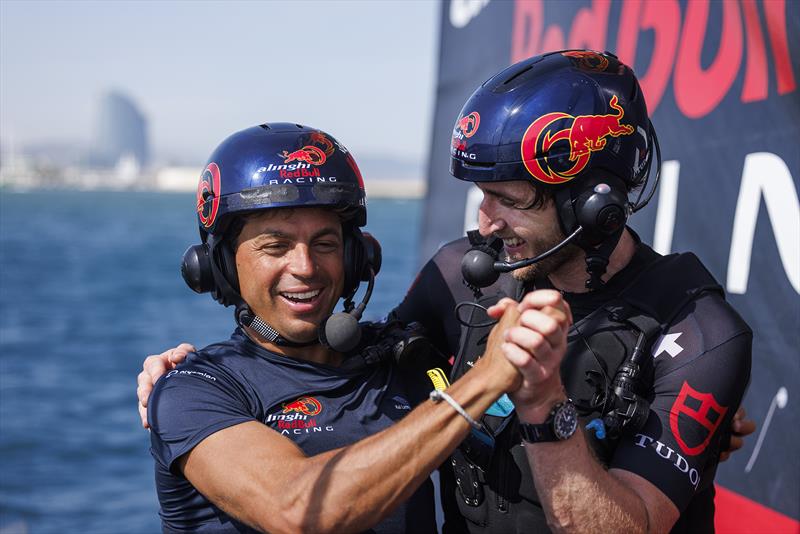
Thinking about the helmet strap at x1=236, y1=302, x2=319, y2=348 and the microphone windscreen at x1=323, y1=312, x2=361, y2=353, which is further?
the helmet strap at x1=236, y1=302, x2=319, y2=348

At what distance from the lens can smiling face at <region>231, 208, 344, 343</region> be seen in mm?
3078

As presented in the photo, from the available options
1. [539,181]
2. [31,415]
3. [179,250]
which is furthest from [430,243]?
[179,250]

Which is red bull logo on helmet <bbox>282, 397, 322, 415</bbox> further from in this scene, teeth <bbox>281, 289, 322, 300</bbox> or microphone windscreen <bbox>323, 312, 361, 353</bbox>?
teeth <bbox>281, 289, 322, 300</bbox>

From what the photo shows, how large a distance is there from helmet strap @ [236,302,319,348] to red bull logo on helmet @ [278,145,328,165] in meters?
0.52

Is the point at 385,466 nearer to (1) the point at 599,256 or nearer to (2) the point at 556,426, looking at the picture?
(2) the point at 556,426

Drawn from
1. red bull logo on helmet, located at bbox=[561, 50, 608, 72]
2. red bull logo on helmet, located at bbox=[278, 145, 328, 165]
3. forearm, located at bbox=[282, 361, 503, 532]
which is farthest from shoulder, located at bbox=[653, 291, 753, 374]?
red bull logo on helmet, located at bbox=[278, 145, 328, 165]

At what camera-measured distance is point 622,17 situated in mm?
5270

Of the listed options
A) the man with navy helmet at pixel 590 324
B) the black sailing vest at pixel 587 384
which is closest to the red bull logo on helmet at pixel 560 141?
the man with navy helmet at pixel 590 324

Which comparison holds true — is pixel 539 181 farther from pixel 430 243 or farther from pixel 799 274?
pixel 430 243

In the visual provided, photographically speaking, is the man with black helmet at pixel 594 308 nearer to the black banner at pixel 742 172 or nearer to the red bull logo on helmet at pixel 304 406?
the red bull logo on helmet at pixel 304 406

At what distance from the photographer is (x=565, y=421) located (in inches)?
95.7

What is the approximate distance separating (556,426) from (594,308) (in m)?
0.61

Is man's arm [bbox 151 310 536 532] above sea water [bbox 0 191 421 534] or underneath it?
above

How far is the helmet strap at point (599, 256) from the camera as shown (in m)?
2.89
